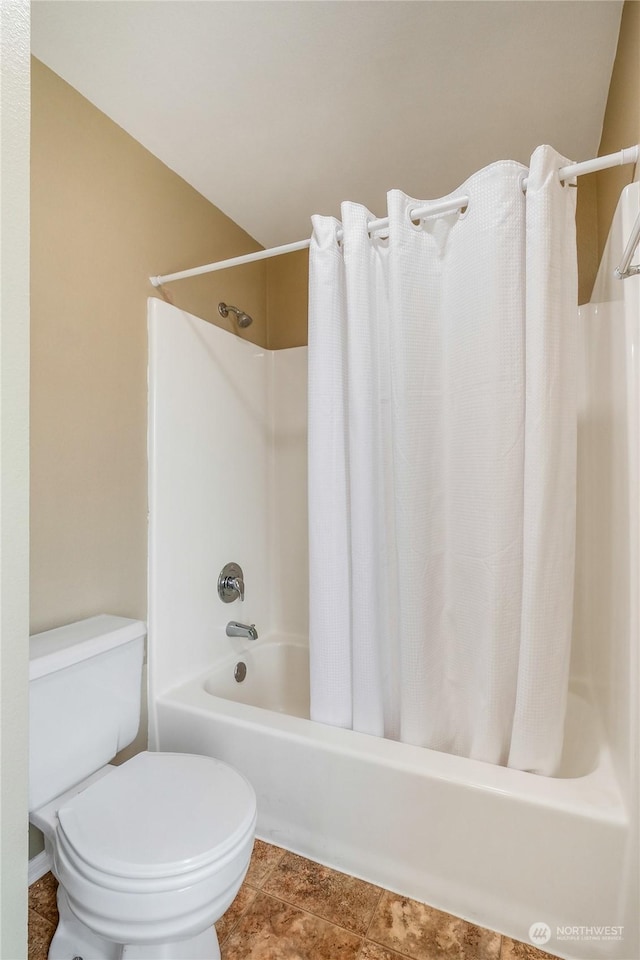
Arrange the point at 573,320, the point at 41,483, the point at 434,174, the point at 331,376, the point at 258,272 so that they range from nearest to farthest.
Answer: the point at 573,320, the point at 41,483, the point at 331,376, the point at 434,174, the point at 258,272

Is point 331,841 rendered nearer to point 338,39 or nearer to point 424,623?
point 424,623

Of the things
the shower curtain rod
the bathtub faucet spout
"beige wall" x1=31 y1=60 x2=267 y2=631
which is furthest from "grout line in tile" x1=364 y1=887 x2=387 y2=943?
the shower curtain rod

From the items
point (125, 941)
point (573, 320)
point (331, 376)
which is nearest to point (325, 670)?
point (125, 941)

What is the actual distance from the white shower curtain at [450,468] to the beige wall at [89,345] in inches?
25.8

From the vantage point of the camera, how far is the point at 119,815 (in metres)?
1.05

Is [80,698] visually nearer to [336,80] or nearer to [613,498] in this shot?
[613,498]

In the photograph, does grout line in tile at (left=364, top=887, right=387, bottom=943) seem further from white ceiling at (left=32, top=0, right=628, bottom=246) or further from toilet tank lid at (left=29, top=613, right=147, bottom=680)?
white ceiling at (left=32, top=0, right=628, bottom=246)

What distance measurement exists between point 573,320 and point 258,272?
5.48ft

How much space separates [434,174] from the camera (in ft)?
6.06


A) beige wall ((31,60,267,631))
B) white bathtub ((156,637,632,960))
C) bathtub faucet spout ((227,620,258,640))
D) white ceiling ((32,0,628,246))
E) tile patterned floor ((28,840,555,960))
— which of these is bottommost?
tile patterned floor ((28,840,555,960))

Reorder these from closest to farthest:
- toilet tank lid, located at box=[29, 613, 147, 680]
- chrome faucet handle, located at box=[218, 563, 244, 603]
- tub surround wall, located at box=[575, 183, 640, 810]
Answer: tub surround wall, located at box=[575, 183, 640, 810] < toilet tank lid, located at box=[29, 613, 147, 680] < chrome faucet handle, located at box=[218, 563, 244, 603]

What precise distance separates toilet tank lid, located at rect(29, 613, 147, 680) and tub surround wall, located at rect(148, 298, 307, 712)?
241mm

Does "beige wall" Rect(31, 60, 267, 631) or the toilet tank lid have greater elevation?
"beige wall" Rect(31, 60, 267, 631)

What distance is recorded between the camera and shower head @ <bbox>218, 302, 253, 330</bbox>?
2.03 meters
